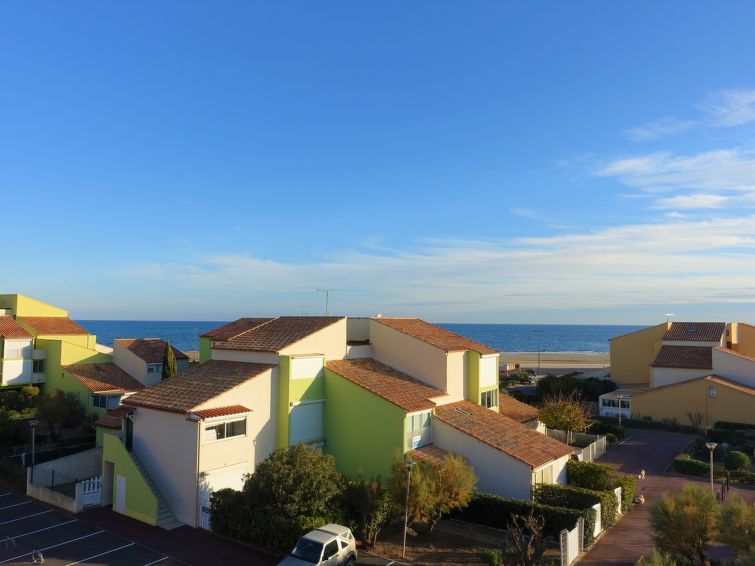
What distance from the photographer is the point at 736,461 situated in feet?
110

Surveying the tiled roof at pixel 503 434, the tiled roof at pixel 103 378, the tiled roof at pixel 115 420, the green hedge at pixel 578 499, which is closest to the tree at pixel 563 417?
the tiled roof at pixel 503 434

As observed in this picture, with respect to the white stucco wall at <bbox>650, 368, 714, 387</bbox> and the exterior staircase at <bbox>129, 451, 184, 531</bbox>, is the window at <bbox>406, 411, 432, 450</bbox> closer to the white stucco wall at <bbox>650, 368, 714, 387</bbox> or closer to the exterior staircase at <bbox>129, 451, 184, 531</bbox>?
the exterior staircase at <bbox>129, 451, 184, 531</bbox>

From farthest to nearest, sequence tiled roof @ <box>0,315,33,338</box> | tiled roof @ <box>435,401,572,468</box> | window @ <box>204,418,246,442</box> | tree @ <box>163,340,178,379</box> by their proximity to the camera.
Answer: tiled roof @ <box>0,315,33,338</box> < tree @ <box>163,340,178,379</box> < tiled roof @ <box>435,401,572,468</box> < window @ <box>204,418,246,442</box>

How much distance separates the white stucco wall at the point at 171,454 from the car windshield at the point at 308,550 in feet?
23.0

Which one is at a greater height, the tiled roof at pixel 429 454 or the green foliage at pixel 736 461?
the tiled roof at pixel 429 454

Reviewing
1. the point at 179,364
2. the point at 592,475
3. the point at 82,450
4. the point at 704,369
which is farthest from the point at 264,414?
the point at 704,369

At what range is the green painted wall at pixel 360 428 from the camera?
26.6 m

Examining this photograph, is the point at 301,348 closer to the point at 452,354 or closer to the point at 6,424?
the point at 452,354

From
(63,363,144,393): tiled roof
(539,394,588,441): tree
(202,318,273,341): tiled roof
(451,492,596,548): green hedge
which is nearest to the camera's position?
(451,492,596,548): green hedge

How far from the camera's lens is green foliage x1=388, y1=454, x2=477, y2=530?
69.5 ft

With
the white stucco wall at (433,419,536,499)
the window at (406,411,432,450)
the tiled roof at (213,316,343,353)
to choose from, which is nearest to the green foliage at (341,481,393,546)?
the window at (406,411,432,450)

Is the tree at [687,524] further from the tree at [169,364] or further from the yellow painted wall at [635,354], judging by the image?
the yellow painted wall at [635,354]

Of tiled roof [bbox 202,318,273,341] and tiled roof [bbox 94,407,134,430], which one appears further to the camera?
tiled roof [bbox 202,318,273,341]

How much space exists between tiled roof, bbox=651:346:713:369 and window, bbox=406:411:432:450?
1452 inches
